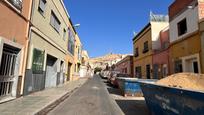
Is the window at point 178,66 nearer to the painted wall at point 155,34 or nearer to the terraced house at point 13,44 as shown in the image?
the painted wall at point 155,34

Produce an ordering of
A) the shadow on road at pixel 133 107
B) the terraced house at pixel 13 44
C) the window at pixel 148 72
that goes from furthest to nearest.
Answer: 1. the window at pixel 148 72
2. the terraced house at pixel 13 44
3. the shadow on road at pixel 133 107

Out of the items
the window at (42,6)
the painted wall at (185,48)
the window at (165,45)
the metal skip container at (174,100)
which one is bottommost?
the metal skip container at (174,100)

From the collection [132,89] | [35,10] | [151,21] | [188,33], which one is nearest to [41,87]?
[35,10]

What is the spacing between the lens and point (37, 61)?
12.0m

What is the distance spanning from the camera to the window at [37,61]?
11.4 metres

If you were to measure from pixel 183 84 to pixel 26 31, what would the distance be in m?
8.29

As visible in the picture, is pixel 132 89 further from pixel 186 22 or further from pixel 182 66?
pixel 186 22

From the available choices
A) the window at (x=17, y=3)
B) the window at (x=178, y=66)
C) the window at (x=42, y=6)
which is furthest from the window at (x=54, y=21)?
the window at (x=178, y=66)

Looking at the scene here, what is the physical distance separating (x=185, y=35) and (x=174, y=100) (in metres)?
9.84

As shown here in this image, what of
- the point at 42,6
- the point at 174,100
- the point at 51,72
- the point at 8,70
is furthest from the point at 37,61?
the point at 174,100

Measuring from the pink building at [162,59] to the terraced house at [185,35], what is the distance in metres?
1.48

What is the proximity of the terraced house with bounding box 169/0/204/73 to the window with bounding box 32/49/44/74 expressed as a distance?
10.2 metres

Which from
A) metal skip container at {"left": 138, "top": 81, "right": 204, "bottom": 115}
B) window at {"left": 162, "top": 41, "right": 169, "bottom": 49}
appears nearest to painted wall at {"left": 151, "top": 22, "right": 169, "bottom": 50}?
window at {"left": 162, "top": 41, "right": 169, "bottom": 49}

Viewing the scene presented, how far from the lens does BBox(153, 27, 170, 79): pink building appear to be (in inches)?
659
